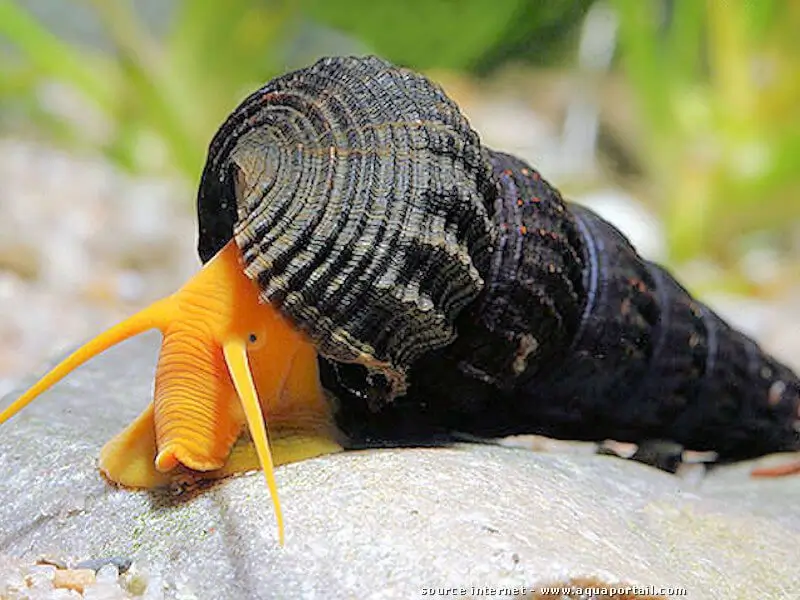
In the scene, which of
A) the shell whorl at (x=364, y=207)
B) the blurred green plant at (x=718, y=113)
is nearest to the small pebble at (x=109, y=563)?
the shell whorl at (x=364, y=207)

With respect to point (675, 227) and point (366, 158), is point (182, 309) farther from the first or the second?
point (675, 227)

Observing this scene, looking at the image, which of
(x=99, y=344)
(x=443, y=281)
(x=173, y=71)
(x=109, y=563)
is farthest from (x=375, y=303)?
(x=173, y=71)

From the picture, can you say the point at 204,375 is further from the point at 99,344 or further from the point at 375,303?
the point at 375,303

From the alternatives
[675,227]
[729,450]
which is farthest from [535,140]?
[729,450]

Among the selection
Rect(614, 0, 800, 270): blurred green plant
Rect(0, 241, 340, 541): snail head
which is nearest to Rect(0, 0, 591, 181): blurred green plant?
Rect(614, 0, 800, 270): blurred green plant

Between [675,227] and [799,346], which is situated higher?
[675,227]
